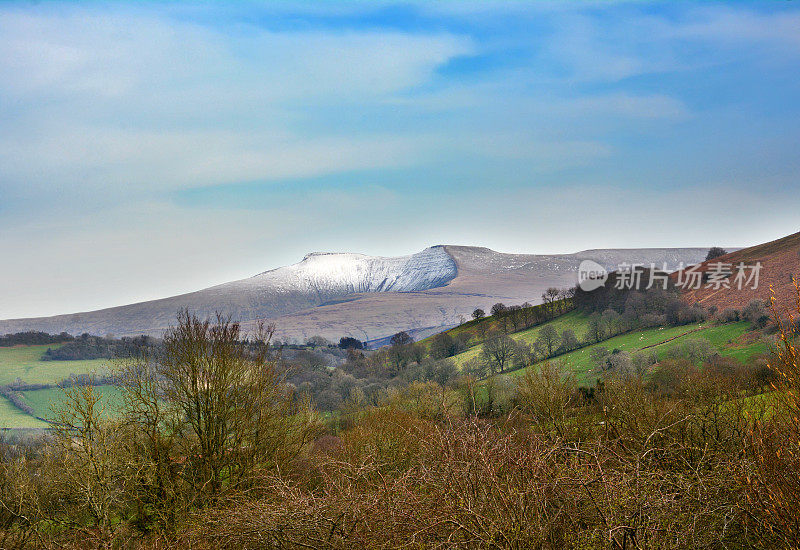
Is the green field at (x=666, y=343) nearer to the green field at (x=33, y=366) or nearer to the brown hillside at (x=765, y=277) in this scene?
the brown hillside at (x=765, y=277)

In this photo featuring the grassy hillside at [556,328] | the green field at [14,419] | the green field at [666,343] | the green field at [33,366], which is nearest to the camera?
the green field at [666,343]

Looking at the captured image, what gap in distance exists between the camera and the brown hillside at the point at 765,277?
93781 mm

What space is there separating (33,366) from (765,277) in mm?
170631

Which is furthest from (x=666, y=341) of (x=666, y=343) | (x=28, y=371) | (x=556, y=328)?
(x=28, y=371)

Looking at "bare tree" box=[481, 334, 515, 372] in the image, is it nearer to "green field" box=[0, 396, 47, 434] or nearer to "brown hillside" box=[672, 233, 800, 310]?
"brown hillside" box=[672, 233, 800, 310]

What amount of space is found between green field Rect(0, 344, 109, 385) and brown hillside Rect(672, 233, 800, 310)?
125 m

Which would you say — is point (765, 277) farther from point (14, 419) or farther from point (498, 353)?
point (14, 419)

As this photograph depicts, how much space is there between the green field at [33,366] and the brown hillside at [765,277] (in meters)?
125

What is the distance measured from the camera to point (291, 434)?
26.4m

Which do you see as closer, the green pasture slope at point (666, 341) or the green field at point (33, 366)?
the green pasture slope at point (666, 341)

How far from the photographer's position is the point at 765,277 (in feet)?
351

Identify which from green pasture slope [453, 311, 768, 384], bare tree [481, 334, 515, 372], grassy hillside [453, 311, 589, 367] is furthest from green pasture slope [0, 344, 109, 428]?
green pasture slope [453, 311, 768, 384]
